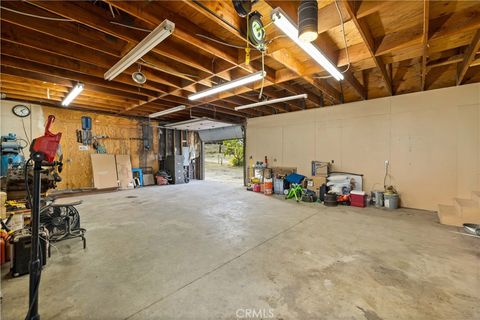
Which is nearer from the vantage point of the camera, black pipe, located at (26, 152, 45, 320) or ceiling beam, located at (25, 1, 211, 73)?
black pipe, located at (26, 152, 45, 320)

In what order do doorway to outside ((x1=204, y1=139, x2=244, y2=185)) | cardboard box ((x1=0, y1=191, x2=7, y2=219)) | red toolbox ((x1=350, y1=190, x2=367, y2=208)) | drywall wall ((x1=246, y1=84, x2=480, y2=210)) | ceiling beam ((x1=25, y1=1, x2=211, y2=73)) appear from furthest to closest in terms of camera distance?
doorway to outside ((x1=204, y1=139, x2=244, y2=185)), red toolbox ((x1=350, y1=190, x2=367, y2=208)), drywall wall ((x1=246, y1=84, x2=480, y2=210)), cardboard box ((x1=0, y1=191, x2=7, y2=219)), ceiling beam ((x1=25, y1=1, x2=211, y2=73))

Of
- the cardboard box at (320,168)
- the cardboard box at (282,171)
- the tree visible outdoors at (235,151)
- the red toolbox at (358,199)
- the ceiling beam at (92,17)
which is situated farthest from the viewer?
the tree visible outdoors at (235,151)

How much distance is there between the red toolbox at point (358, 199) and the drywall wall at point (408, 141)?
64 cm

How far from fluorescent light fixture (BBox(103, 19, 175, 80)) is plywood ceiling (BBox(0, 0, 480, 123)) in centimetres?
12

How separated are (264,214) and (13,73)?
5.52m

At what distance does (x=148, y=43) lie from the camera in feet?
8.43

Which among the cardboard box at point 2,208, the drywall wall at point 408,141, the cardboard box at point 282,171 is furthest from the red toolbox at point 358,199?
the cardboard box at point 2,208

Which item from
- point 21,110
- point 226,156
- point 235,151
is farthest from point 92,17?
point 226,156

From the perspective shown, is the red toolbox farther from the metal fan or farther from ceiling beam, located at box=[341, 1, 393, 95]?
the metal fan

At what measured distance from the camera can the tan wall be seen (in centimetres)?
578

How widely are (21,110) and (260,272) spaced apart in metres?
7.95

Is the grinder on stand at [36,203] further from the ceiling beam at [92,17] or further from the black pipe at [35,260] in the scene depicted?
the ceiling beam at [92,17]

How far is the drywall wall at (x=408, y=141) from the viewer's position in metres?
4.17

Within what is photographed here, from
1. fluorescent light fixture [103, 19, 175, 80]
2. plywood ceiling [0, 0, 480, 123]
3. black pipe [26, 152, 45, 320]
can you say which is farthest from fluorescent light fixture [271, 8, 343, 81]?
black pipe [26, 152, 45, 320]
